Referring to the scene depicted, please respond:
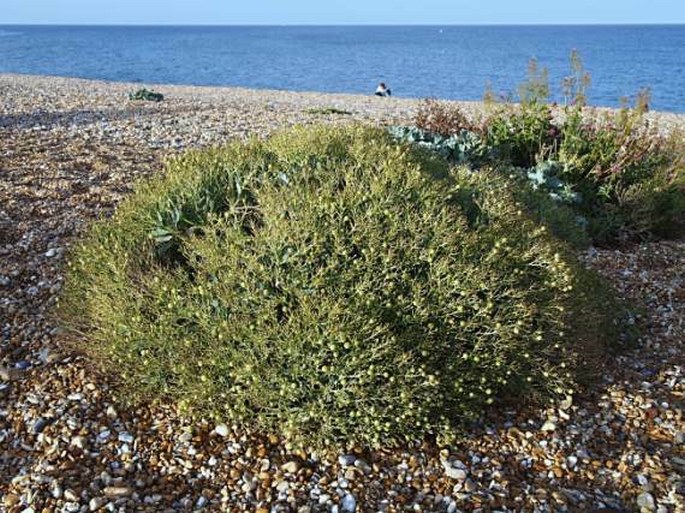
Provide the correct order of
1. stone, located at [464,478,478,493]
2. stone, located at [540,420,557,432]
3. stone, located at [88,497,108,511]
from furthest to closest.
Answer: stone, located at [540,420,557,432]
stone, located at [464,478,478,493]
stone, located at [88,497,108,511]

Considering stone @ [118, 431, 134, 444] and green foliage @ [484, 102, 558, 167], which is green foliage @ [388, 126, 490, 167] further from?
stone @ [118, 431, 134, 444]

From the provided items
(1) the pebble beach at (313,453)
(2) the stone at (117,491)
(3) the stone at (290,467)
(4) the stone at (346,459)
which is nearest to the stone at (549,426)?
(1) the pebble beach at (313,453)

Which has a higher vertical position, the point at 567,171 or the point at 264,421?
the point at 567,171

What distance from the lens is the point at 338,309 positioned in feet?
9.50

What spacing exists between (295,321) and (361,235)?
55cm

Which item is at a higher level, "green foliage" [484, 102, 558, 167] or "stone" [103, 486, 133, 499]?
"green foliage" [484, 102, 558, 167]

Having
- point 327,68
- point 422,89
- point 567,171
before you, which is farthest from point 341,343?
point 327,68

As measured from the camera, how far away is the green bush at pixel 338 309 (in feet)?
9.77

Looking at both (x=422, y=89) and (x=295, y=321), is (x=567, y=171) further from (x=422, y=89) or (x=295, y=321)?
(x=422, y=89)

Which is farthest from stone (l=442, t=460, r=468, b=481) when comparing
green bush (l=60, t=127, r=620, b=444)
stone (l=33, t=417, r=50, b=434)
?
stone (l=33, t=417, r=50, b=434)

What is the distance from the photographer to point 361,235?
3.17m

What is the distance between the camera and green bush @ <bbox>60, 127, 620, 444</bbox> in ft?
9.77

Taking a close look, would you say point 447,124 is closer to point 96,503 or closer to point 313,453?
point 313,453

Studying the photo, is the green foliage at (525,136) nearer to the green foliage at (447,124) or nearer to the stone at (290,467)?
the green foliage at (447,124)
